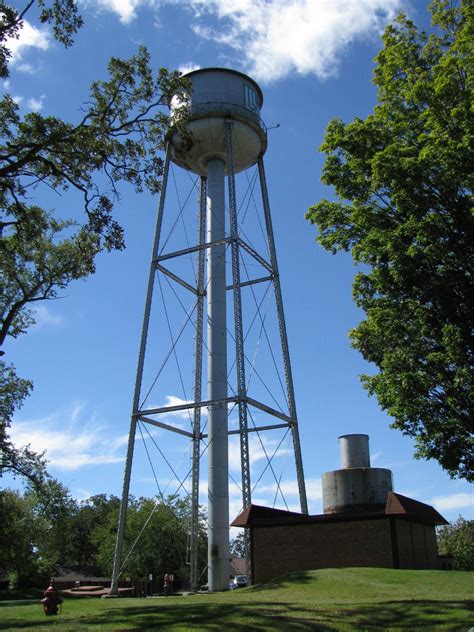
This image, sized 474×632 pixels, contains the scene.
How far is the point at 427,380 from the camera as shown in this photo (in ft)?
50.3

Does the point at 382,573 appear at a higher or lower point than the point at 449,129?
lower

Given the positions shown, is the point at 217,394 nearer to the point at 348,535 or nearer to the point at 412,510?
the point at 348,535

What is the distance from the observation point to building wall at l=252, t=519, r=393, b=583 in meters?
22.7

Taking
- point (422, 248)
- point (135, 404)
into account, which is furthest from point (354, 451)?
point (422, 248)

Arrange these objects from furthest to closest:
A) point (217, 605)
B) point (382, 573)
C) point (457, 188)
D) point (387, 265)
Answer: point (382, 573) → point (387, 265) → point (457, 188) → point (217, 605)

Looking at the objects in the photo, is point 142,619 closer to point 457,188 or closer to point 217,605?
point 217,605

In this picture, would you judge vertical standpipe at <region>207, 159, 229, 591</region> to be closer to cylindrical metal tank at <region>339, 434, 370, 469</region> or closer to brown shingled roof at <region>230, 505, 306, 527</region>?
brown shingled roof at <region>230, 505, 306, 527</region>

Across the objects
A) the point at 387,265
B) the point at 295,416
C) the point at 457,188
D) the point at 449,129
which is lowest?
the point at 295,416

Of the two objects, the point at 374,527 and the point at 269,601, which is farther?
the point at 374,527

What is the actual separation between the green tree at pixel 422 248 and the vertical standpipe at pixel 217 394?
29.6 feet

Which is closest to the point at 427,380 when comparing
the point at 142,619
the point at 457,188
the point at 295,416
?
the point at 457,188

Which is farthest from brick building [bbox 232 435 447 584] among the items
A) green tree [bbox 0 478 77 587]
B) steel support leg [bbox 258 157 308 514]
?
green tree [bbox 0 478 77 587]

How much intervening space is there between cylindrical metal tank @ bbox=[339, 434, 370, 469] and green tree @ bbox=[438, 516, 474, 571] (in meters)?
27.8

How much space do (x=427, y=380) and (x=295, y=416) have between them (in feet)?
36.0
